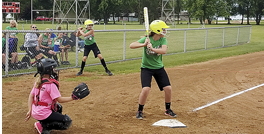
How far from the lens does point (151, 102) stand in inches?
316

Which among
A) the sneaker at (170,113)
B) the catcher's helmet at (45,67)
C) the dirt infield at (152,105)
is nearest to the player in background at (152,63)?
the sneaker at (170,113)

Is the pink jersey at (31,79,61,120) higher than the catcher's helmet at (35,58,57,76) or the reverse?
the reverse

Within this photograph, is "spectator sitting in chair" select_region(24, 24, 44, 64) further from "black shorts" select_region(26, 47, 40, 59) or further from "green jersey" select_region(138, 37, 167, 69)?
"green jersey" select_region(138, 37, 167, 69)

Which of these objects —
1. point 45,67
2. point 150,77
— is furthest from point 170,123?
point 45,67

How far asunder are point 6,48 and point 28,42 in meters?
1.34

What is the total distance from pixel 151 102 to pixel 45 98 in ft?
10.9

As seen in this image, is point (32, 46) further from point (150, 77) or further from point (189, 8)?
point (189, 8)

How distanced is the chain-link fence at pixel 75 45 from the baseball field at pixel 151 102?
0.96 meters

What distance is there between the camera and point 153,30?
6.34 metres

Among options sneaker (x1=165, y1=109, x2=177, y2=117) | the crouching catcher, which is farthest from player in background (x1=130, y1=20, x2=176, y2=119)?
the crouching catcher

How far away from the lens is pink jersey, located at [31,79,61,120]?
517 centimetres

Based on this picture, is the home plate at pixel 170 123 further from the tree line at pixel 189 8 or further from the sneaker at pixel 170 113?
the tree line at pixel 189 8

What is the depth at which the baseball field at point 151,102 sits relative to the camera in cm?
613

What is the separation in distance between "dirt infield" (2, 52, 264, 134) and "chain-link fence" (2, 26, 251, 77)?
1.17 meters
